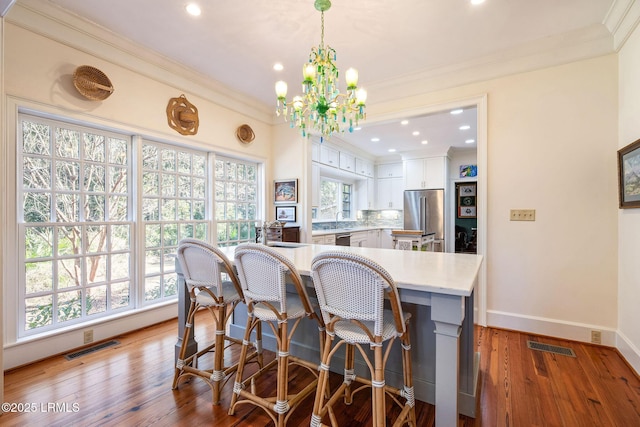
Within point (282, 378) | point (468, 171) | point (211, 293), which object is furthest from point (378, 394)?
point (468, 171)

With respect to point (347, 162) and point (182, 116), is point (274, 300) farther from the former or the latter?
point (347, 162)

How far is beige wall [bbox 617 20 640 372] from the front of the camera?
82.3 inches

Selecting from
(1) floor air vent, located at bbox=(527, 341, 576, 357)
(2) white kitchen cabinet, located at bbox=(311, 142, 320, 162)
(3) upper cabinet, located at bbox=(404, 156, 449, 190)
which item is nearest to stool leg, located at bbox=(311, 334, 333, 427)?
(1) floor air vent, located at bbox=(527, 341, 576, 357)

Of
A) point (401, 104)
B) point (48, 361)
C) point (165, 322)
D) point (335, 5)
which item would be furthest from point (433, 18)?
point (48, 361)

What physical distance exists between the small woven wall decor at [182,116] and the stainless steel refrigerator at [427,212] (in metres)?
4.78

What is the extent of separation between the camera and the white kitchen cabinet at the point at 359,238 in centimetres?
583

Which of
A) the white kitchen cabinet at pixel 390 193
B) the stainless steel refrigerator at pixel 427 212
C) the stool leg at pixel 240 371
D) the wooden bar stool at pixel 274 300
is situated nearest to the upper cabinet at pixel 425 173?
the stainless steel refrigerator at pixel 427 212

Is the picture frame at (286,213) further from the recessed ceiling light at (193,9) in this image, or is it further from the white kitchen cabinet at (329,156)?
the recessed ceiling light at (193,9)

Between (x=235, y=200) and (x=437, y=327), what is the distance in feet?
10.9

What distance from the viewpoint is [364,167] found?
22.6 ft

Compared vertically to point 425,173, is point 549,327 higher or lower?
lower

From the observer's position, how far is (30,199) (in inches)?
89.3

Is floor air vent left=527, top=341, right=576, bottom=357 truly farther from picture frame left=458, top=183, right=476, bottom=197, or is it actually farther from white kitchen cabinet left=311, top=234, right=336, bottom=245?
picture frame left=458, top=183, right=476, bottom=197

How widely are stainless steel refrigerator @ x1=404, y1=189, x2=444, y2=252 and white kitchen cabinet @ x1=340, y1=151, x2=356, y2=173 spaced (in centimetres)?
142
